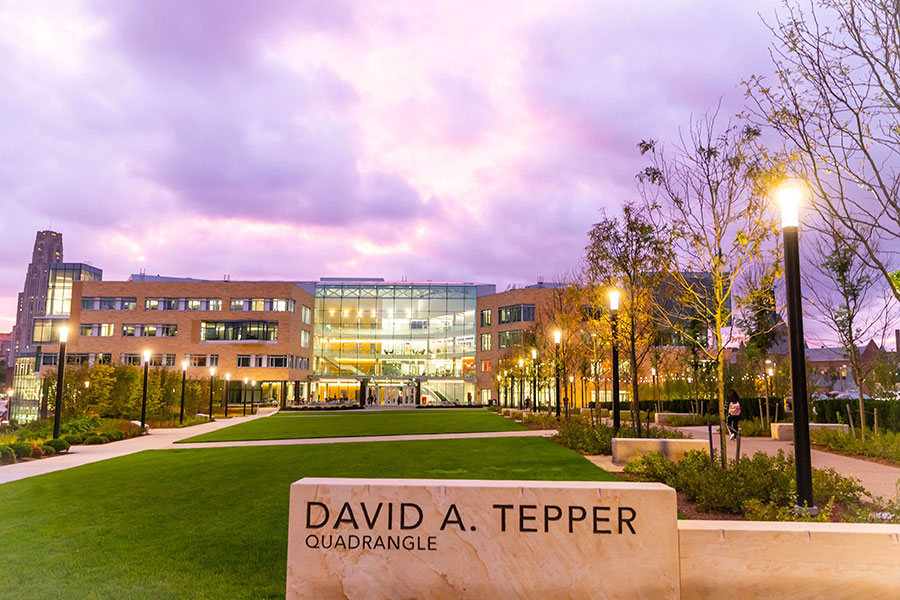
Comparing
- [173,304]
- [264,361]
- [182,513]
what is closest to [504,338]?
[264,361]

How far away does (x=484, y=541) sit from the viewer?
526cm

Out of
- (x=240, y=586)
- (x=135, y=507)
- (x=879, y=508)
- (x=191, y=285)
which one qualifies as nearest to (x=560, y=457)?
(x=879, y=508)

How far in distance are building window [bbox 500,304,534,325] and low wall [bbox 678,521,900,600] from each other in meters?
68.4

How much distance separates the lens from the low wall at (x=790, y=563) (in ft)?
16.3

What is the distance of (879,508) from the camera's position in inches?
362

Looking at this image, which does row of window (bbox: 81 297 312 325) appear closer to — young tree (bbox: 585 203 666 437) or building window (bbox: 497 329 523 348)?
building window (bbox: 497 329 523 348)

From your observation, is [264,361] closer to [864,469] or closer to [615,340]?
[615,340]

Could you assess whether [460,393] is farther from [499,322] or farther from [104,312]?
[104,312]

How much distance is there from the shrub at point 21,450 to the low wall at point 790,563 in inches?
823

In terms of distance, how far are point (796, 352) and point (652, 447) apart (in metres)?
8.36

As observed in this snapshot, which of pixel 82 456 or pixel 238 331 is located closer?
pixel 82 456

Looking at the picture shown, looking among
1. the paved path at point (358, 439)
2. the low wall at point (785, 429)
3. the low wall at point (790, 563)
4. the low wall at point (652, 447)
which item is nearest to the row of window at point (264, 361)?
the paved path at point (358, 439)

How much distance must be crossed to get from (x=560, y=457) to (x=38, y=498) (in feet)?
38.5

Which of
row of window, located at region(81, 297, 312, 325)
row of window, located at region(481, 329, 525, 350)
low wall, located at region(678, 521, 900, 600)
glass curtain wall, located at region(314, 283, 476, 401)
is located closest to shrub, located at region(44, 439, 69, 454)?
low wall, located at region(678, 521, 900, 600)
